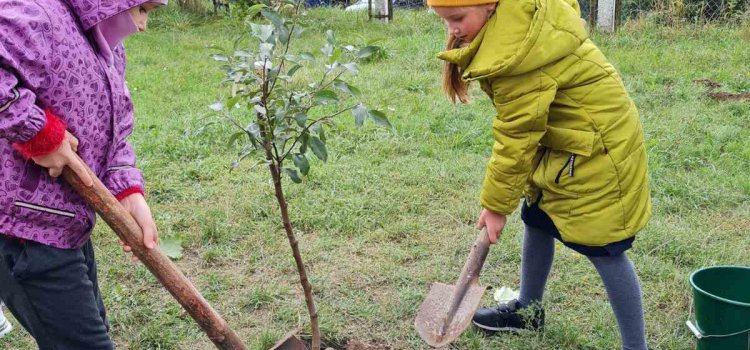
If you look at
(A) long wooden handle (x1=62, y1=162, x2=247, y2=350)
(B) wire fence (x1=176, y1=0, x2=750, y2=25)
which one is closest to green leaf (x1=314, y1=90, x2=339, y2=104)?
(A) long wooden handle (x1=62, y1=162, x2=247, y2=350)

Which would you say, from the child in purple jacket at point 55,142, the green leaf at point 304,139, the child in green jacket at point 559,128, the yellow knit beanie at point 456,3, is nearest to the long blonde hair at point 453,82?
the child in green jacket at point 559,128

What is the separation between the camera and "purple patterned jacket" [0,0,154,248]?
1.69 metres

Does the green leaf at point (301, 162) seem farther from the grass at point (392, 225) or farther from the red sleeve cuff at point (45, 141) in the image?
the grass at point (392, 225)

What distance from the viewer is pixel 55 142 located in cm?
176

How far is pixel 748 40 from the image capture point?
305 inches

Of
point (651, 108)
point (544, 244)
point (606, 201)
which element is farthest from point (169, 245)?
point (651, 108)

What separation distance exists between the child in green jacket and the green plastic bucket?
0.21 m

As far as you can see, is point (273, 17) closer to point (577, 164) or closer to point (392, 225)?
point (577, 164)

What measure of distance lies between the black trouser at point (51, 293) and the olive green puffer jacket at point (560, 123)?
1203 mm

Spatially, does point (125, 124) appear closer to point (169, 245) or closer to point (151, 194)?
point (169, 245)

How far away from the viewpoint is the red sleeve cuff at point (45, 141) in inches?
68.6

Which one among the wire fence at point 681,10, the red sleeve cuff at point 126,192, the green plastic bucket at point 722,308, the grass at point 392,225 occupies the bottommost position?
the wire fence at point 681,10

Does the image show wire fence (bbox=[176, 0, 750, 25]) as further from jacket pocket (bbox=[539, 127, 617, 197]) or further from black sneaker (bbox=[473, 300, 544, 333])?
jacket pocket (bbox=[539, 127, 617, 197])

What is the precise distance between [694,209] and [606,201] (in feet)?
6.00
